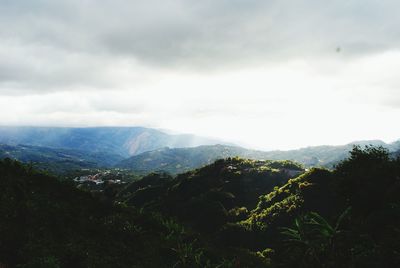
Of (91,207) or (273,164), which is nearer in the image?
(91,207)

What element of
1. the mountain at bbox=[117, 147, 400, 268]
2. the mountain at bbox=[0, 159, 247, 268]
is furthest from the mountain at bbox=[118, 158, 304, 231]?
the mountain at bbox=[0, 159, 247, 268]

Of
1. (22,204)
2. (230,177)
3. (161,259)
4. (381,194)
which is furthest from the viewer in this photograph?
(230,177)

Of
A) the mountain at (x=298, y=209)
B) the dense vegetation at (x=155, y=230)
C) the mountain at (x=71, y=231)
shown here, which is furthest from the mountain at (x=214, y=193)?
the mountain at (x=71, y=231)

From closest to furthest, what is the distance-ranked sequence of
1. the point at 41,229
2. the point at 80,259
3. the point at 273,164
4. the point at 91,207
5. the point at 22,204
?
the point at 80,259 < the point at 41,229 < the point at 22,204 < the point at 91,207 < the point at 273,164

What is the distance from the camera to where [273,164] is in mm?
147375

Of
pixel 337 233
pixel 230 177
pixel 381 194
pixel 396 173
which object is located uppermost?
pixel 396 173

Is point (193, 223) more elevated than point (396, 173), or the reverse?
point (396, 173)

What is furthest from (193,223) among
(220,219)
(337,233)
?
(337,233)

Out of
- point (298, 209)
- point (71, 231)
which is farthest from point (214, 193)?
point (71, 231)

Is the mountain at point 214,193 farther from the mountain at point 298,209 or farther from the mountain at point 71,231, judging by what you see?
the mountain at point 71,231

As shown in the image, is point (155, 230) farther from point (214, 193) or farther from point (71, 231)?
point (214, 193)

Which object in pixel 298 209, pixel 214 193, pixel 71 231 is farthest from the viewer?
pixel 214 193

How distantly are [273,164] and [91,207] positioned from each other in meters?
124

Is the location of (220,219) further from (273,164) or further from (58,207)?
(273,164)
